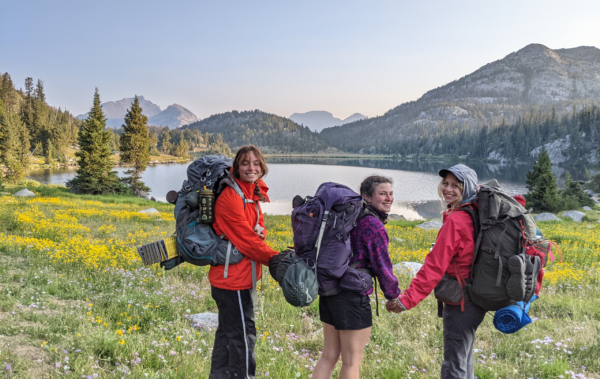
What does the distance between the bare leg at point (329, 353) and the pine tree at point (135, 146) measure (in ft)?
138

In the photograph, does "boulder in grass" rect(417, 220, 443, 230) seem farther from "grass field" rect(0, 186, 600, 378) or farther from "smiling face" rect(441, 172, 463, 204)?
"smiling face" rect(441, 172, 463, 204)

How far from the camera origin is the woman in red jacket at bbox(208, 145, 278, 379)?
11.1 feet

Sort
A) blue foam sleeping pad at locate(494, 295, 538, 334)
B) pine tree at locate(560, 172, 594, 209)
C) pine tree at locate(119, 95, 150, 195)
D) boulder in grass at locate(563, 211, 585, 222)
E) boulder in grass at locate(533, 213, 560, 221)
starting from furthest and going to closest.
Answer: pine tree at locate(119, 95, 150, 195) < pine tree at locate(560, 172, 594, 209) < boulder in grass at locate(563, 211, 585, 222) < boulder in grass at locate(533, 213, 560, 221) < blue foam sleeping pad at locate(494, 295, 538, 334)

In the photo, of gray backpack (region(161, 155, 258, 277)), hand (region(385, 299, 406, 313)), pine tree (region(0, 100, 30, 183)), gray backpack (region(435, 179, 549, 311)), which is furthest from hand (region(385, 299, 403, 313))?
Answer: pine tree (region(0, 100, 30, 183))

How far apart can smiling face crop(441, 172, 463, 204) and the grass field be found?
226 cm

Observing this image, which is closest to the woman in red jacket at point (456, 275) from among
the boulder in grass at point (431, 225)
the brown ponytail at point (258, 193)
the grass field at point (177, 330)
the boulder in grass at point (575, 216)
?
the grass field at point (177, 330)

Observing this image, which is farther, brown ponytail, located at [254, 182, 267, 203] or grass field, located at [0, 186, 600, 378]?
grass field, located at [0, 186, 600, 378]

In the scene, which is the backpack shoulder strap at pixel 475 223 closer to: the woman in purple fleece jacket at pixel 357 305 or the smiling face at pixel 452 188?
the smiling face at pixel 452 188

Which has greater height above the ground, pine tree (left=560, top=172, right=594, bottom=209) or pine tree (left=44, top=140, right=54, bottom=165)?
pine tree (left=44, top=140, right=54, bottom=165)

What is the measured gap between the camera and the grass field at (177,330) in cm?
405

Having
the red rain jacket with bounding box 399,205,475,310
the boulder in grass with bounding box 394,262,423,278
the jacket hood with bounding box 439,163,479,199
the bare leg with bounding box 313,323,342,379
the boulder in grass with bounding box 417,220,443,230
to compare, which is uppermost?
the jacket hood with bounding box 439,163,479,199

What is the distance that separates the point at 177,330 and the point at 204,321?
527 millimetres

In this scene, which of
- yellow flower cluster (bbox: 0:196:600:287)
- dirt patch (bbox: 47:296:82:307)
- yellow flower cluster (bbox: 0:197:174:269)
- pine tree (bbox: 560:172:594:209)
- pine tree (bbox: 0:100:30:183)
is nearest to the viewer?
dirt patch (bbox: 47:296:82:307)

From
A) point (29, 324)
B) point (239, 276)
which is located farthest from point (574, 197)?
point (29, 324)
